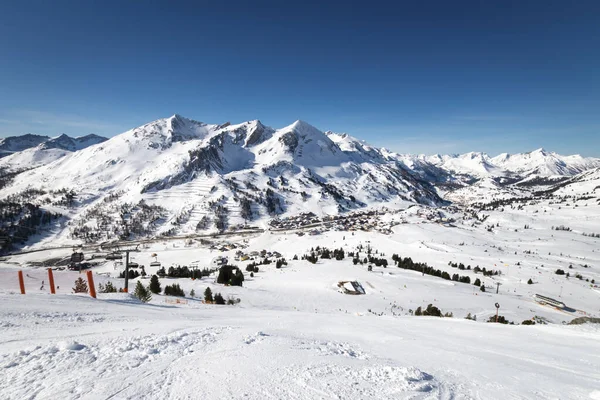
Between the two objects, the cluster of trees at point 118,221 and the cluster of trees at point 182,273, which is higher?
the cluster of trees at point 118,221

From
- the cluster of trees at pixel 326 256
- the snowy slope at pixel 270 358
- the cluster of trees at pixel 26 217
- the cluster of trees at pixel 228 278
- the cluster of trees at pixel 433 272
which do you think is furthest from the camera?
the cluster of trees at pixel 26 217

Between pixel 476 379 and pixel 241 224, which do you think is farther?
pixel 241 224

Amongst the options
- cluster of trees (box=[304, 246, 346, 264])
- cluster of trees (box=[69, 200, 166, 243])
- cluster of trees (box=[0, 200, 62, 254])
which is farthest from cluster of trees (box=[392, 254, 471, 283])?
cluster of trees (box=[0, 200, 62, 254])

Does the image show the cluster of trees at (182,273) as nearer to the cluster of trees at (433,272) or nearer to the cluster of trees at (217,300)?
the cluster of trees at (217,300)

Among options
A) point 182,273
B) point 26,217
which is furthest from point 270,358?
point 26,217

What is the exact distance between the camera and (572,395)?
4891mm

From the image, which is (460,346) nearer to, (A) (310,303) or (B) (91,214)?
(A) (310,303)

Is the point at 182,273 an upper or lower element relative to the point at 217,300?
lower

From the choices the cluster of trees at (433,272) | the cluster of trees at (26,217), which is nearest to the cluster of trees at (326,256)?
the cluster of trees at (433,272)

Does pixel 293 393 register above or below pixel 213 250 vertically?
above

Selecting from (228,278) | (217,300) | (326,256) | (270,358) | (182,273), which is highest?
(270,358)

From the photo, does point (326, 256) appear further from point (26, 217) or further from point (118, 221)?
point (26, 217)

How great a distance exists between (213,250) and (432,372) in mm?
119590

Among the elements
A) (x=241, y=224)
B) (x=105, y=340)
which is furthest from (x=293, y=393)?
(x=241, y=224)
